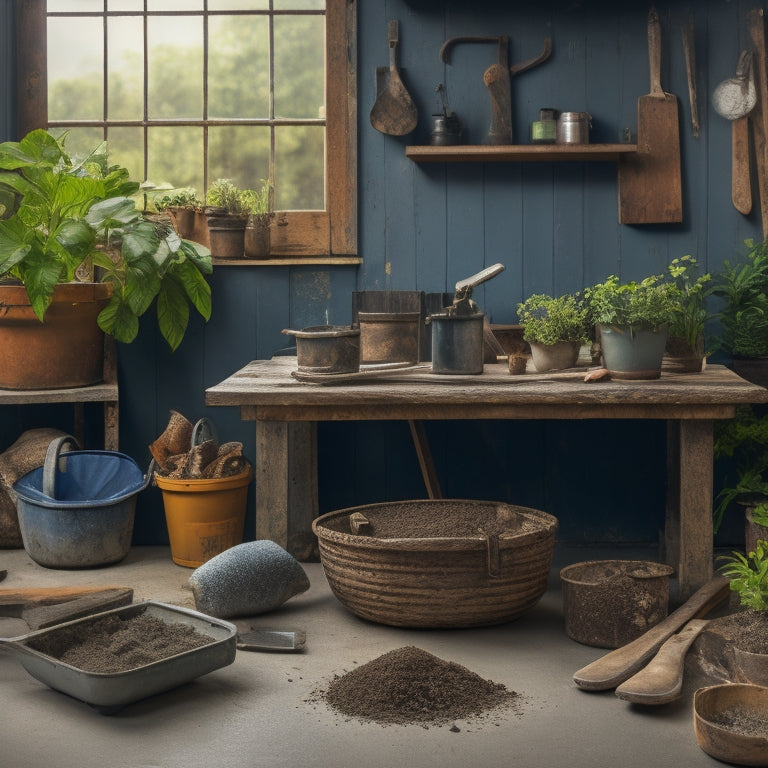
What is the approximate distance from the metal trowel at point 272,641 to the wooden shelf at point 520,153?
1975 mm

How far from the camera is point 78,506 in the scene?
4051 mm

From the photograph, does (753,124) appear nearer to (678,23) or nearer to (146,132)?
(678,23)

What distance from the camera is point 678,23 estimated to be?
171 inches

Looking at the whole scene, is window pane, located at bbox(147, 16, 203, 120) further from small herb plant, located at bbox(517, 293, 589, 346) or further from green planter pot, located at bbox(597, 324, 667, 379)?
green planter pot, located at bbox(597, 324, 667, 379)

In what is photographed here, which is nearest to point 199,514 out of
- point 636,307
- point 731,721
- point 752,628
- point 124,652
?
point 124,652

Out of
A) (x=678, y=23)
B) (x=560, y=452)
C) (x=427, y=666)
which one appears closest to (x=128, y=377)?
(x=560, y=452)

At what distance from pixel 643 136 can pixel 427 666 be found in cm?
247

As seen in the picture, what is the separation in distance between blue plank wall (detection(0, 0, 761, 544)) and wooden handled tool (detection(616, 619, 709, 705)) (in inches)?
60.7

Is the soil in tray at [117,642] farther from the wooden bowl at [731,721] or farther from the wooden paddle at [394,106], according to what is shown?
the wooden paddle at [394,106]

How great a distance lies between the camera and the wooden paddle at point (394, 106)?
14.4 feet

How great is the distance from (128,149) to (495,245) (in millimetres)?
1571

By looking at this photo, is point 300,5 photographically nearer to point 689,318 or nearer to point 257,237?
point 257,237

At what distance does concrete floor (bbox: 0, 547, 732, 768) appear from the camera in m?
2.47

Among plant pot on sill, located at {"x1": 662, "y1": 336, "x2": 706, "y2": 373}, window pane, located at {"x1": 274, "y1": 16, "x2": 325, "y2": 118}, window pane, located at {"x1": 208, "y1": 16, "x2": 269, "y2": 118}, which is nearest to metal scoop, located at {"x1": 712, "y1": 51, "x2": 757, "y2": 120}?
plant pot on sill, located at {"x1": 662, "y1": 336, "x2": 706, "y2": 373}
